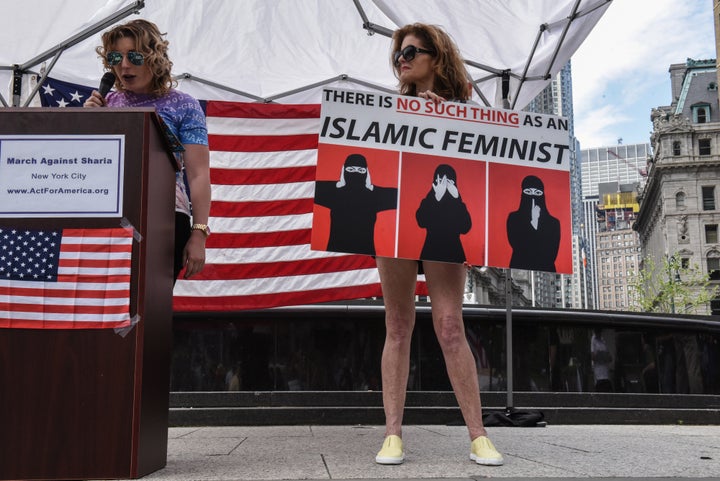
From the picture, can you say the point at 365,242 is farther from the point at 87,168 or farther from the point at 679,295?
the point at 679,295

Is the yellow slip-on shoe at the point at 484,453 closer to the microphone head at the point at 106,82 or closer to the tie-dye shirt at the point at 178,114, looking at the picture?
the tie-dye shirt at the point at 178,114

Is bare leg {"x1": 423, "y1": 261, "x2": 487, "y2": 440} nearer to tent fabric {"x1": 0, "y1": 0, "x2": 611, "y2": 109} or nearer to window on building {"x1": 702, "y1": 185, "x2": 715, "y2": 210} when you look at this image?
tent fabric {"x1": 0, "y1": 0, "x2": 611, "y2": 109}

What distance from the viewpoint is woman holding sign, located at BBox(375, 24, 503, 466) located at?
332 centimetres

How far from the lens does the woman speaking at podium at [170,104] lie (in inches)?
127

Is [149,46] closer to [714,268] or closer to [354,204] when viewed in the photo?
[354,204]

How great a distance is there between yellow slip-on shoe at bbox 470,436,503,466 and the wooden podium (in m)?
1.37

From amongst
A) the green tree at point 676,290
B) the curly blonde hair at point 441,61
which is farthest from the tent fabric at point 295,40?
the green tree at point 676,290

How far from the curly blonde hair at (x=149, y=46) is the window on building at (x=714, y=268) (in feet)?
263

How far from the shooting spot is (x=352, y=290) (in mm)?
7164

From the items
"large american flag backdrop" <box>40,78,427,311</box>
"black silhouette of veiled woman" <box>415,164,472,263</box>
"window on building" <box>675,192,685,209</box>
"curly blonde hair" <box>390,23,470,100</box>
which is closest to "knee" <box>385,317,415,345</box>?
"black silhouette of veiled woman" <box>415,164,472,263</box>

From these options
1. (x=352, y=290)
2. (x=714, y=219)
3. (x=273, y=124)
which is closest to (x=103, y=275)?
(x=352, y=290)

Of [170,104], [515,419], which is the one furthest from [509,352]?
[170,104]

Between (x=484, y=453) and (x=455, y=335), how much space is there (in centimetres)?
62

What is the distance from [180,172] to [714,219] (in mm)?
84655
